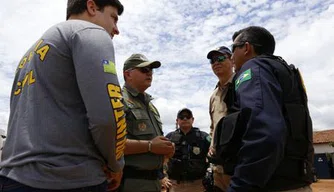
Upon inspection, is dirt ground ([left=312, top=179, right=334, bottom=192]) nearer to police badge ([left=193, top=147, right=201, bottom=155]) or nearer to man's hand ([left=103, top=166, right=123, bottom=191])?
police badge ([left=193, top=147, right=201, bottom=155])

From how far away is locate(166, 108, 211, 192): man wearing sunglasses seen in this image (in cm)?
561

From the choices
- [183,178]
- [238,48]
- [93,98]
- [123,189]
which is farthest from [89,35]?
[183,178]

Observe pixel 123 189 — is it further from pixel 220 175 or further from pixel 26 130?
pixel 26 130

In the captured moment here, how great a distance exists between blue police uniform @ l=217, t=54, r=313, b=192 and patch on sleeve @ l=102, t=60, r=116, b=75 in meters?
0.98

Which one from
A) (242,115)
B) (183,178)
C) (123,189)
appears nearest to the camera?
(242,115)

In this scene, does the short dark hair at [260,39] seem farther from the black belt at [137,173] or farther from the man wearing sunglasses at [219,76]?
the black belt at [137,173]

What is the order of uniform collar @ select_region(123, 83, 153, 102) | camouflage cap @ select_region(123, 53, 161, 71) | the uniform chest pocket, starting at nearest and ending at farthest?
1. the uniform chest pocket
2. uniform collar @ select_region(123, 83, 153, 102)
3. camouflage cap @ select_region(123, 53, 161, 71)

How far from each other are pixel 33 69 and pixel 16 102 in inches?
8.4

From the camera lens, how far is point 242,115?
2.19 metres

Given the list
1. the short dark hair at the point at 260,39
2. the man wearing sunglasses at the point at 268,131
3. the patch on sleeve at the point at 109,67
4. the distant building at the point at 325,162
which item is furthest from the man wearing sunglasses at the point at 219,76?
the distant building at the point at 325,162

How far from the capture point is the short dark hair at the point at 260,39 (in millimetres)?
2674

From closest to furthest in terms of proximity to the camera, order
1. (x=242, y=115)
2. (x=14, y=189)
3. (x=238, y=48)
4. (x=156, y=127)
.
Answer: (x=14, y=189) < (x=242, y=115) < (x=238, y=48) < (x=156, y=127)

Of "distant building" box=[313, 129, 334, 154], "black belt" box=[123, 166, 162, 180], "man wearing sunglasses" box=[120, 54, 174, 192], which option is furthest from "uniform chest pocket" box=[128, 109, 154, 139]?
"distant building" box=[313, 129, 334, 154]

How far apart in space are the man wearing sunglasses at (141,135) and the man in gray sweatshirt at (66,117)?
1379 mm
